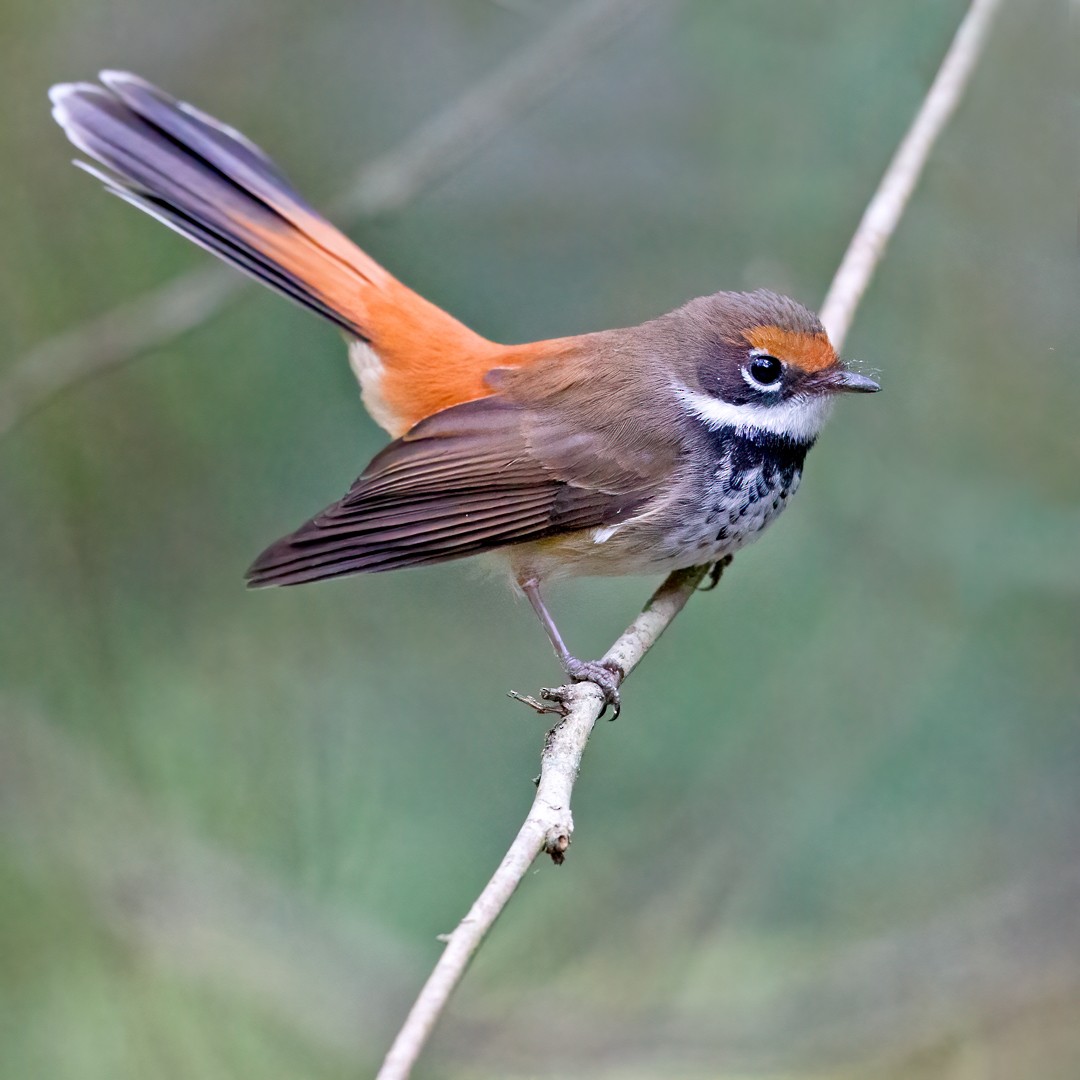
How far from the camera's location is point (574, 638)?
6.05 metres

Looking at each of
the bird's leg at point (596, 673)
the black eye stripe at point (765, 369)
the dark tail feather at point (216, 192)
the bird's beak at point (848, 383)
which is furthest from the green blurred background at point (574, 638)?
A: the bird's beak at point (848, 383)

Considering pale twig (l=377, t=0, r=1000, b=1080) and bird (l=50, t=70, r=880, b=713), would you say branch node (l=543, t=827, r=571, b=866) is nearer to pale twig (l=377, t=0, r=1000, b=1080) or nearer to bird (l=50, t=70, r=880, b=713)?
pale twig (l=377, t=0, r=1000, b=1080)

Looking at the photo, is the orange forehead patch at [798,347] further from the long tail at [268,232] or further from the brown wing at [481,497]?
the long tail at [268,232]

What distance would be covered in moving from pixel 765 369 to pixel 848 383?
0.30m

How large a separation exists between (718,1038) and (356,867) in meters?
1.73

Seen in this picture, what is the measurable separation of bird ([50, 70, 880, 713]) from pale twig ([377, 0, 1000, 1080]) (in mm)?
174

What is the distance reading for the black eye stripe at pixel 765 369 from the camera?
4.59 metres

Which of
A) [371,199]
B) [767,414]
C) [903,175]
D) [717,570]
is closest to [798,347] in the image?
[767,414]

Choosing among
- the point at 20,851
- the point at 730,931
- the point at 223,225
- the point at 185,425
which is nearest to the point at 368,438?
the point at 185,425

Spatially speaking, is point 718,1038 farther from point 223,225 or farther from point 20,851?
point 223,225

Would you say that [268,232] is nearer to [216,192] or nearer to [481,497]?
[216,192]

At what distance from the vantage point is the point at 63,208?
628 cm

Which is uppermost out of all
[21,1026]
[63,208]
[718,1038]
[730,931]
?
[63,208]

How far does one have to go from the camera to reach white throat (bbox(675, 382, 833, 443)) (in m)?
4.62
